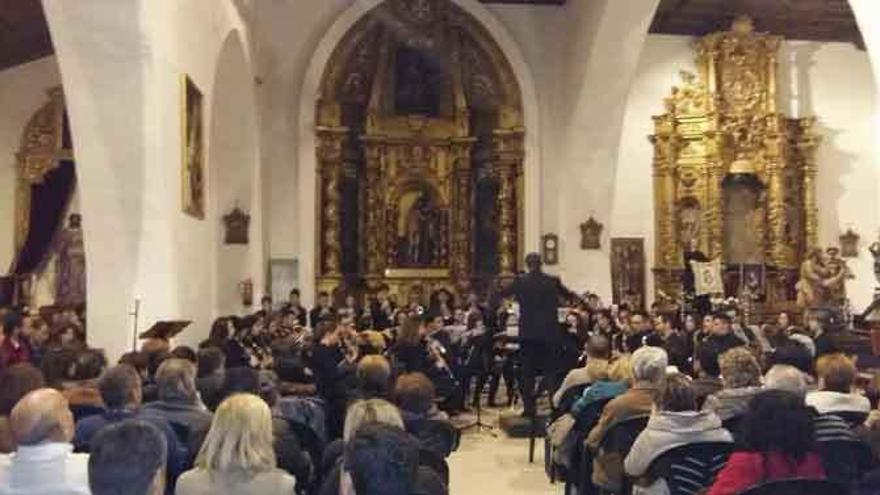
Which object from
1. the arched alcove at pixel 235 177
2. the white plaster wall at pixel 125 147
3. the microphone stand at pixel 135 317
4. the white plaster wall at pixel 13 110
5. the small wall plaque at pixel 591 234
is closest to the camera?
the white plaster wall at pixel 125 147

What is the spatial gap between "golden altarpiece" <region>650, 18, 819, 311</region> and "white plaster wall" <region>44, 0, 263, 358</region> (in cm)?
1041

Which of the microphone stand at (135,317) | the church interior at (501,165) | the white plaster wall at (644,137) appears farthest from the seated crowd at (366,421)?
the white plaster wall at (644,137)

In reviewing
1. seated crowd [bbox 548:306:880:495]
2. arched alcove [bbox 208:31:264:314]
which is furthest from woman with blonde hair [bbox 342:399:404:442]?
arched alcove [bbox 208:31:264:314]

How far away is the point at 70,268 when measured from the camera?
15047 millimetres

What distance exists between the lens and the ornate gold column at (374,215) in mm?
16578

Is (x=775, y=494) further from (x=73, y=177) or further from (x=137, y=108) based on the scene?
(x=73, y=177)

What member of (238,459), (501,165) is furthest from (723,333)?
(501,165)

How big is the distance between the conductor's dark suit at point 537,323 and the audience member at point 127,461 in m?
6.56

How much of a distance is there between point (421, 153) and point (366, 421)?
13.5 metres

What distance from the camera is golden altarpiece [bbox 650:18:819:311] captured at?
56.5ft

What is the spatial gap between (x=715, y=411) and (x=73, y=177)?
12673 mm

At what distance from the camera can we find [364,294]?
16.5 metres

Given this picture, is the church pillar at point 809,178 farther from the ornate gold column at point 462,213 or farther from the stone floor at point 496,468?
the stone floor at point 496,468

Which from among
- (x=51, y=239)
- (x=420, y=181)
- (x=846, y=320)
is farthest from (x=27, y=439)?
(x=420, y=181)
